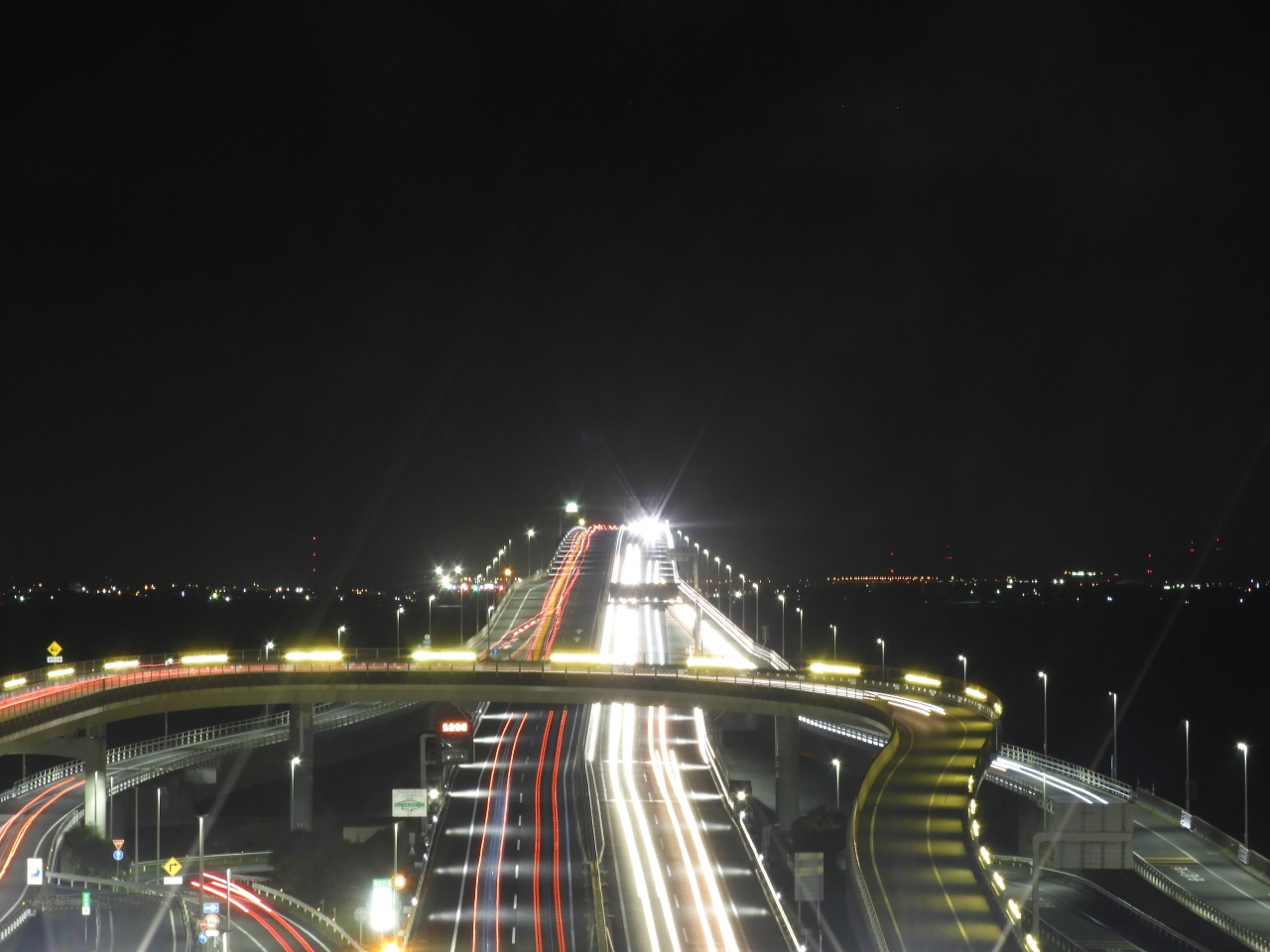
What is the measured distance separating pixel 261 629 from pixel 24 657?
35.5 meters

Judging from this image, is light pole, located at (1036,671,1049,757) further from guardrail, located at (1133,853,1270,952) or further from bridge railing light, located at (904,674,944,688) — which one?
guardrail, located at (1133,853,1270,952)

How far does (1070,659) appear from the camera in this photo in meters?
140

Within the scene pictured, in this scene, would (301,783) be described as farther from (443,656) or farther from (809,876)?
(809,876)

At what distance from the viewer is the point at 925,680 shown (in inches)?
1998

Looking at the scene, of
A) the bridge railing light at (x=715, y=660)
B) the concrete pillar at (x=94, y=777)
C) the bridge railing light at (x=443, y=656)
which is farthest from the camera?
the bridge railing light at (x=715, y=660)

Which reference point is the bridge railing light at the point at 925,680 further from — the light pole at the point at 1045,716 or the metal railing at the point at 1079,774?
the metal railing at the point at 1079,774

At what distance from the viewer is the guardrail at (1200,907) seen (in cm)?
3603

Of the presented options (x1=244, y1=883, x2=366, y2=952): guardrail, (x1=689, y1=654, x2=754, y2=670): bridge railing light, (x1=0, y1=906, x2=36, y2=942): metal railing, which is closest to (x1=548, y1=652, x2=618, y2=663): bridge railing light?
(x1=689, y1=654, x2=754, y2=670): bridge railing light

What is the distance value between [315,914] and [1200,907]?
89.2 feet

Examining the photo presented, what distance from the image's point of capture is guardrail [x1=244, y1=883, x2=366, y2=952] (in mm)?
30278

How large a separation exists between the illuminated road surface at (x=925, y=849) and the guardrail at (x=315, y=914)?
41.4 feet

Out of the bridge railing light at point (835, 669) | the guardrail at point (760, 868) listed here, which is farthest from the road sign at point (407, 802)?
the bridge railing light at point (835, 669)

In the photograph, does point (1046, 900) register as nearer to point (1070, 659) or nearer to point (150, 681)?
point (150, 681)

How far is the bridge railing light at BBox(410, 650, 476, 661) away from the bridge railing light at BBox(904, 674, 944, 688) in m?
18.7
